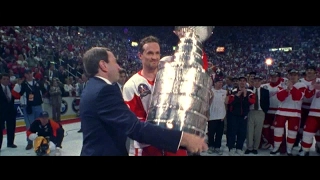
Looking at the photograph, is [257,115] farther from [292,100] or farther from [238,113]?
[292,100]

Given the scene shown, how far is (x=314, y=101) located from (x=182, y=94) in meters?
2.13

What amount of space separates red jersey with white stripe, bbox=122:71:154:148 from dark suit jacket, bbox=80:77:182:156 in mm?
506

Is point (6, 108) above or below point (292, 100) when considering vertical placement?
below

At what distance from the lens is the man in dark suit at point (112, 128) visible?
5.17ft

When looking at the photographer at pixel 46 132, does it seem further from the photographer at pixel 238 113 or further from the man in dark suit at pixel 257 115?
the man in dark suit at pixel 257 115

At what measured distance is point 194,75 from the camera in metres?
2.04

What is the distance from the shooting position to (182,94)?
6.59 feet

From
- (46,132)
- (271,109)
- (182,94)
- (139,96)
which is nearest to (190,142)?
(182,94)

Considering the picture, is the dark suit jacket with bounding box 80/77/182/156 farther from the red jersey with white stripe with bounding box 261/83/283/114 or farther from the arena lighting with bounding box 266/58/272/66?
the red jersey with white stripe with bounding box 261/83/283/114

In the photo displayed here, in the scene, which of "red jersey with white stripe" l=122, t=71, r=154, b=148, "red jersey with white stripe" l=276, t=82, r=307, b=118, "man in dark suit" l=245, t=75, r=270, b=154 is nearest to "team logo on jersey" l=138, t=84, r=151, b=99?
"red jersey with white stripe" l=122, t=71, r=154, b=148

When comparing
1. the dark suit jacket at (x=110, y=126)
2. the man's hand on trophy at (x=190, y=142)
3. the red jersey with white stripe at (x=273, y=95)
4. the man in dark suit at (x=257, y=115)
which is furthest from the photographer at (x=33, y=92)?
the red jersey with white stripe at (x=273, y=95)
